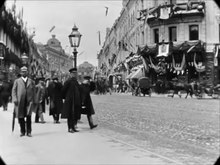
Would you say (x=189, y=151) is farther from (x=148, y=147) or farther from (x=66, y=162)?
(x=66, y=162)

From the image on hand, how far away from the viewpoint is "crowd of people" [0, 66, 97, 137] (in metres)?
6.53

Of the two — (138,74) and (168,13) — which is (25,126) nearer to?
(168,13)

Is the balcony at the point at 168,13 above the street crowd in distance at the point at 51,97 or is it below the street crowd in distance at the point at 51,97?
above

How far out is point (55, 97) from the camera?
8.09 metres

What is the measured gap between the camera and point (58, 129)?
8180 millimetres

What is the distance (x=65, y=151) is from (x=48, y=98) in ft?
8.24

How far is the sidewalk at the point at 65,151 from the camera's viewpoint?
4.71 m

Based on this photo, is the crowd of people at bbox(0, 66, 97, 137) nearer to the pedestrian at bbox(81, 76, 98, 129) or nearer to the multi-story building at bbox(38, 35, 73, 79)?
the pedestrian at bbox(81, 76, 98, 129)

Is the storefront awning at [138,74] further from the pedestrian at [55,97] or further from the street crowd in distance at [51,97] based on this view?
the pedestrian at [55,97]

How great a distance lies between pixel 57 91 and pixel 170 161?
3505mm

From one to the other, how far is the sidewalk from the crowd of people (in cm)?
30

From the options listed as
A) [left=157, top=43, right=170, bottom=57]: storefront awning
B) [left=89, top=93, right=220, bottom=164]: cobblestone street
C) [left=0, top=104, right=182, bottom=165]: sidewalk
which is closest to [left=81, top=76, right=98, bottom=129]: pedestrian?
[left=89, top=93, right=220, bottom=164]: cobblestone street

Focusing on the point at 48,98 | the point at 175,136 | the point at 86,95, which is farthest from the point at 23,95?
the point at 175,136

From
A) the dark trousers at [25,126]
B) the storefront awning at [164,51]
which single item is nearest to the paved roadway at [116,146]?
the dark trousers at [25,126]
